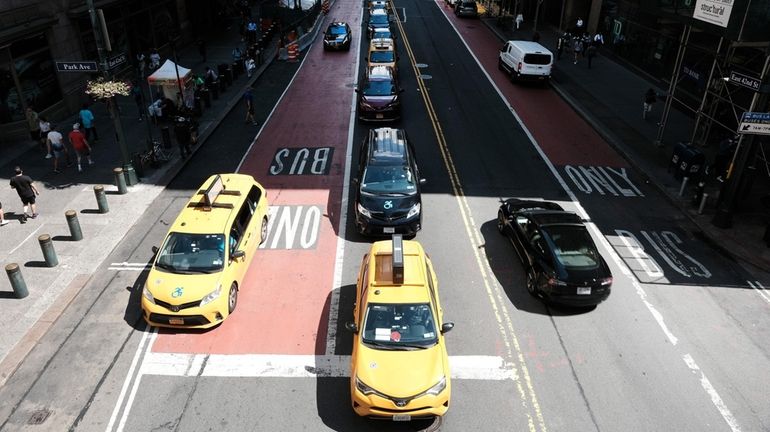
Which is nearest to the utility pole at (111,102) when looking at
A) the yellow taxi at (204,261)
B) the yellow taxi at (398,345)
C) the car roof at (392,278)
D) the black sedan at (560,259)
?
the yellow taxi at (204,261)

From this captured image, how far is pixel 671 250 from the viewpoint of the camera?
14.6 metres

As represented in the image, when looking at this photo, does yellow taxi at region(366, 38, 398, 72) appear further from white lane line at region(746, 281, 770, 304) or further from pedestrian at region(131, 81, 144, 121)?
white lane line at region(746, 281, 770, 304)

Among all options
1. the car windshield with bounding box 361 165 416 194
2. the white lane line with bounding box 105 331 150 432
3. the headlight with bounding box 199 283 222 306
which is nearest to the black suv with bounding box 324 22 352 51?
the car windshield with bounding box 361 165 416 194

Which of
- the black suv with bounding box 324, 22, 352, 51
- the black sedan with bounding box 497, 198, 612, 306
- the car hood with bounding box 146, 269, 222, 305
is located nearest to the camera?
the car hood with bounding box 146, 269, 222, 305

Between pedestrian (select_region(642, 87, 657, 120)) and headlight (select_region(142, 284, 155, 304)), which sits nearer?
headlight (select_region(142, 284, 155, 304))

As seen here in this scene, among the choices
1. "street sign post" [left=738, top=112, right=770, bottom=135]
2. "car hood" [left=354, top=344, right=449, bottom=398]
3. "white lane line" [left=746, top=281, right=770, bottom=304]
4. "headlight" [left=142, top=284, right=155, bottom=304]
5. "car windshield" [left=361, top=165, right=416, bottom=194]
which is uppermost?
"street sign post" [left=738, top=112, right=770, bottom=135]

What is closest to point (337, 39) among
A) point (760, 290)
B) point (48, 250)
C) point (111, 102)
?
point (111, 102)

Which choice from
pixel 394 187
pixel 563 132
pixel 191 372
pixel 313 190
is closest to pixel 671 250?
pixel 394 187

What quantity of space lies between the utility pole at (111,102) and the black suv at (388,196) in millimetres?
8223

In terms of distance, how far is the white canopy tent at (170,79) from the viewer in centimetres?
2292

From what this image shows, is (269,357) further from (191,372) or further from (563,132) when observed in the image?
(563,132)

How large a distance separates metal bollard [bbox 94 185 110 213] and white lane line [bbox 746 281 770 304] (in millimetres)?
18511

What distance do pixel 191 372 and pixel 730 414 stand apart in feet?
34.0

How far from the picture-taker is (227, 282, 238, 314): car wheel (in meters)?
11.6
